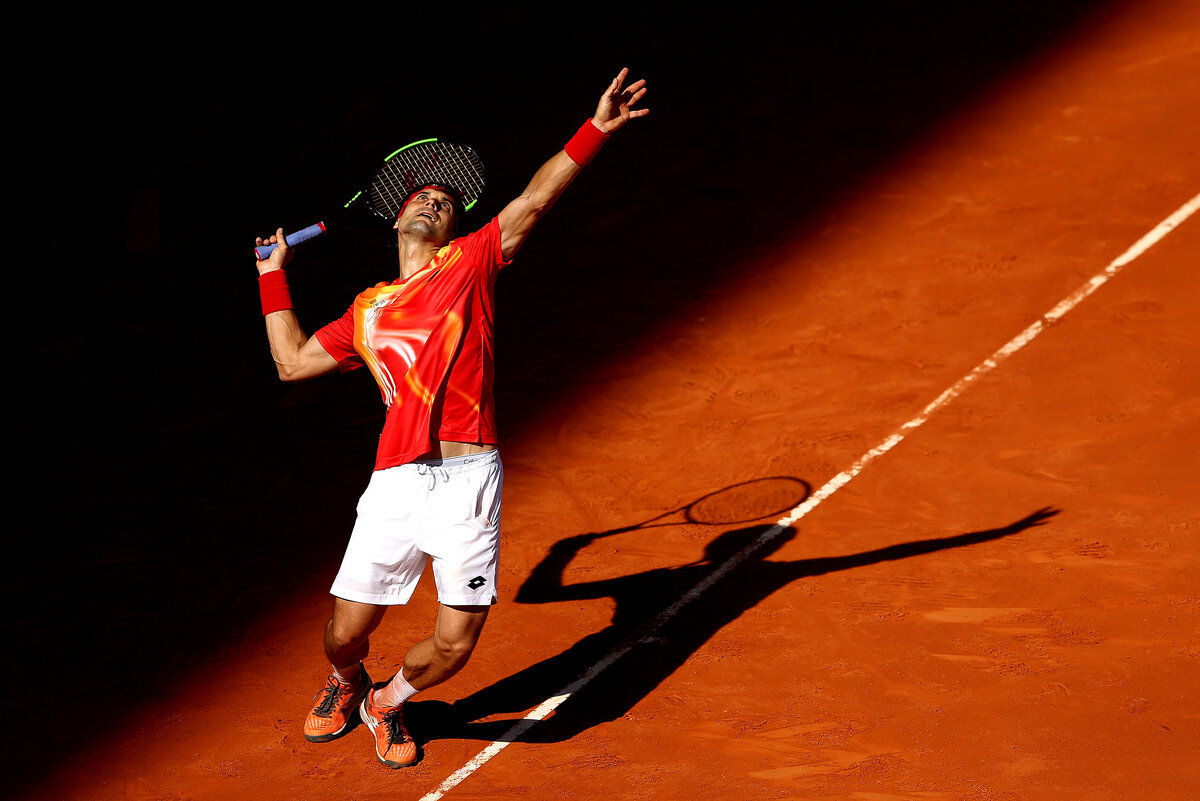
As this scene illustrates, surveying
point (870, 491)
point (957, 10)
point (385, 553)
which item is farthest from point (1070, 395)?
point (957, 10)

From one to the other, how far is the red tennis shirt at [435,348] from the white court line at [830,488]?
1.39 metres

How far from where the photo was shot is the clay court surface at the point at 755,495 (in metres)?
5.52

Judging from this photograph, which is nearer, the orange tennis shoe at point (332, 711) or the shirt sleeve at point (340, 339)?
the shirt sleeve at point (340, 339)

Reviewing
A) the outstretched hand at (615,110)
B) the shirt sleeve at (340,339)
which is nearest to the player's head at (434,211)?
the shirt sleeve at (340,339)

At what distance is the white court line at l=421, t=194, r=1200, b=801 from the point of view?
568 cm

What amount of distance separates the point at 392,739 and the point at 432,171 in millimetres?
2545

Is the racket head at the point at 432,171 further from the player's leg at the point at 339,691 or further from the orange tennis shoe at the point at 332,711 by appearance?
the orange tennis shoe at the point at 332,711

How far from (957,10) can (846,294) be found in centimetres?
517

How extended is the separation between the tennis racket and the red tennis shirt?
1.71 feet

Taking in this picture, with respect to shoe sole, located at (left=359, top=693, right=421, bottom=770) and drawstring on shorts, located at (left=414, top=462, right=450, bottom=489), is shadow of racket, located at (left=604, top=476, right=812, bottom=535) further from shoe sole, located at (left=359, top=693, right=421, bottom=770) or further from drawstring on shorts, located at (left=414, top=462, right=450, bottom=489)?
drawstring on shorts, located at (left=414, top=462, right=450, bottom=489)

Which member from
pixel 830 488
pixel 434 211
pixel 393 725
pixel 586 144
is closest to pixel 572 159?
pixel 586 144

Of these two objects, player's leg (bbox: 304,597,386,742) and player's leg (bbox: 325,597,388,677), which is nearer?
player's leg (bbox: 325,597,388,677)

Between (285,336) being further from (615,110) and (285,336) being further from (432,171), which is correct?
(615,110)

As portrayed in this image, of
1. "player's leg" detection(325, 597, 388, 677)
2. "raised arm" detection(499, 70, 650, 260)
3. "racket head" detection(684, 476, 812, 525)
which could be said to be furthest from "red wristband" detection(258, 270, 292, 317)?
"racket head" detection(684, 476, 812, 525)
